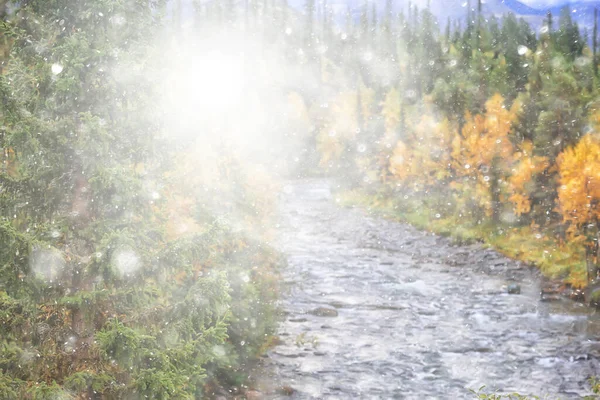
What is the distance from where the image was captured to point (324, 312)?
2177 centimetres

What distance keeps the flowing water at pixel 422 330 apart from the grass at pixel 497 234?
1.06m

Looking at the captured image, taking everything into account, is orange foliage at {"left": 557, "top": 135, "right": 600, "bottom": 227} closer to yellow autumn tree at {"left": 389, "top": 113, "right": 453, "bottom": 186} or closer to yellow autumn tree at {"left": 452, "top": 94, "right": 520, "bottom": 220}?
yellow autumn tree at {"left": 452, "top": 94, "right": 520, "bottom": 220}

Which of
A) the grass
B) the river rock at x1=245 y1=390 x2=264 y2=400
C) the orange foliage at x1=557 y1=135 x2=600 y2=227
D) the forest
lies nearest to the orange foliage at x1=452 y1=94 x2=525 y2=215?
the forest

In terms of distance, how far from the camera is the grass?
27.1 metres

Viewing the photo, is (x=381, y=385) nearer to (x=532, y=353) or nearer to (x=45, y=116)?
(x=532, y=353)

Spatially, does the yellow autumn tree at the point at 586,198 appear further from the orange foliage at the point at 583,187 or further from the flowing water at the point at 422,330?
the flowing water at the point at 422,330

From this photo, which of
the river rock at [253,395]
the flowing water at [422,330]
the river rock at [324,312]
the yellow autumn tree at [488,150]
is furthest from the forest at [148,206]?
the river rock at [324,312]

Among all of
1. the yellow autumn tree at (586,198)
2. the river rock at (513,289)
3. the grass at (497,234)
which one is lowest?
the river rock at (513,289)

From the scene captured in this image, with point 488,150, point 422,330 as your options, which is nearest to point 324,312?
point 422,330

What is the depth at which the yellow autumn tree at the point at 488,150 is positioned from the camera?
124 feet

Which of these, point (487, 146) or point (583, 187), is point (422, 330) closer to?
point (583, 187)

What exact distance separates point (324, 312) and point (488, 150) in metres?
21.7

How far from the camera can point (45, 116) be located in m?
9.11

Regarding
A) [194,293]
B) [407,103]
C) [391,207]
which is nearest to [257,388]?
[194,293]
